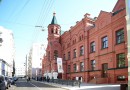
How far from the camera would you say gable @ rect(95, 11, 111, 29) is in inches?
1421

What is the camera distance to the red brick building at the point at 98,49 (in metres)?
32.5

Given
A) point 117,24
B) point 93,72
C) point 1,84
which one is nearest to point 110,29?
point 117,24

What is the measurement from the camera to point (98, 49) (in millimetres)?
39406

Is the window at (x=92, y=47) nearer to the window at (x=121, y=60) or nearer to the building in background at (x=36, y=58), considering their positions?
the window at (x=121, y=60)

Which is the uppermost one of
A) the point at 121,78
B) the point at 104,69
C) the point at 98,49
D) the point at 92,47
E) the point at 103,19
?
the point at 103,19

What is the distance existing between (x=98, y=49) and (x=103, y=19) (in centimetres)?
549

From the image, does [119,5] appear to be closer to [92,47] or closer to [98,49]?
[98,49]

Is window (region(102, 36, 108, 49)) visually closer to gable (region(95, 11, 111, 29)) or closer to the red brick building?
the red brick building

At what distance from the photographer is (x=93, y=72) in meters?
40.7

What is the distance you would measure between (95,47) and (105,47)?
387cm

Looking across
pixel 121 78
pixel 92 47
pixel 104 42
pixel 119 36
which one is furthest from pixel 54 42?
pixel 121 78

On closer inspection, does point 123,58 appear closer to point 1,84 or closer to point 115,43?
point 115,43

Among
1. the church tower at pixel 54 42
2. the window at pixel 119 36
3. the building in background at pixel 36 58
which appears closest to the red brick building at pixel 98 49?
the window at pixel 119 36

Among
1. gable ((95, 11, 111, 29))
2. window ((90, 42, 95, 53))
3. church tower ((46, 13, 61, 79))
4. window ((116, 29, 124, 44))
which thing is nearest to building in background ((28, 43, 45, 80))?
church tower ((46, 13, 61, 79))
